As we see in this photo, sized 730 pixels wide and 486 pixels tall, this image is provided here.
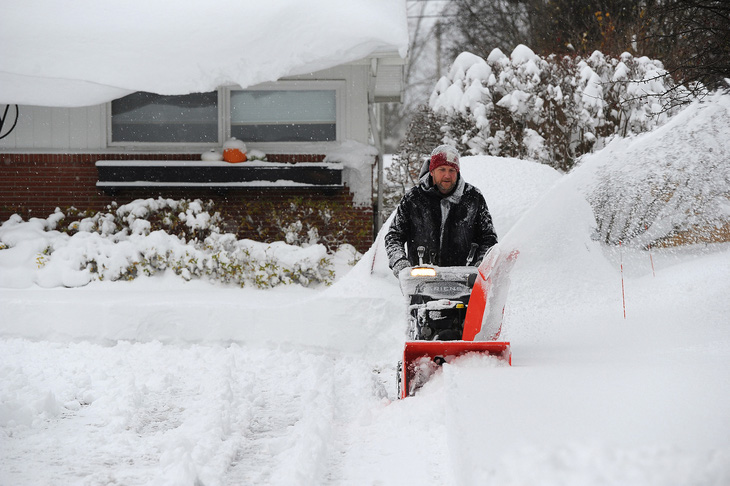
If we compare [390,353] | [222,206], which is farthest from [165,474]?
[222,206]

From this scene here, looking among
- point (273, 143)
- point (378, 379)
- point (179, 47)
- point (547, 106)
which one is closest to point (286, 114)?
point (273, 143)

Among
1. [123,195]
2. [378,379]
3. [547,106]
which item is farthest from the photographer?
[547,106]

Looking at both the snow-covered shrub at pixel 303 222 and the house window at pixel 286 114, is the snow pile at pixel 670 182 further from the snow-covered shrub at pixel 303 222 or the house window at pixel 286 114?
the house window at pixel 286 114

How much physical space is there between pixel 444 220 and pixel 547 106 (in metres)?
7.39

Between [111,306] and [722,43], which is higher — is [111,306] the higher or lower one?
the lower one

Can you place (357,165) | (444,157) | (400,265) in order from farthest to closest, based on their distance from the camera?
(357,165) → (444,157) → (400,265)

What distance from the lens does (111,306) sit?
7930 millimetres

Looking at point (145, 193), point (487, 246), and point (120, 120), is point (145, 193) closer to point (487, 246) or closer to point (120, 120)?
point (120, 120)

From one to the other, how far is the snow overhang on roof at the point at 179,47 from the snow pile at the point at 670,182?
356cm

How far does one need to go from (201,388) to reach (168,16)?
633cm

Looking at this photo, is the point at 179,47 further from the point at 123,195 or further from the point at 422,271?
the point at 422,271

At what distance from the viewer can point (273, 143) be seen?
11594 mm

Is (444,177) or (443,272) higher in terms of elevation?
(444,177)

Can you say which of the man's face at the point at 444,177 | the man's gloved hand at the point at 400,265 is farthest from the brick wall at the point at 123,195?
the man's gloved hand at the point at 400,265
